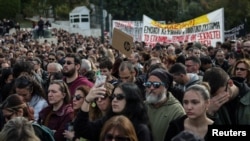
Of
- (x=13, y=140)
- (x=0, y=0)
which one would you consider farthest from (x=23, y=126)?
(x=0, y=0)

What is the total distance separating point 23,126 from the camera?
14.0ft

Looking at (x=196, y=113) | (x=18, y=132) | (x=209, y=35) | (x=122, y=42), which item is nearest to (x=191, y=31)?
(x=209, y=35)

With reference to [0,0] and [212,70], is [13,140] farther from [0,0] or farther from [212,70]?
[0,0]

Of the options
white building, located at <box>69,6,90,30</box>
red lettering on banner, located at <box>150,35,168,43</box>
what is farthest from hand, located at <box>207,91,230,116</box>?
white building, located at <box>69,6,90,30</box>

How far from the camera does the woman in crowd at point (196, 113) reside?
4.89 meters

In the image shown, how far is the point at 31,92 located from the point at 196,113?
294cm

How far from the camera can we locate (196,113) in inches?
192

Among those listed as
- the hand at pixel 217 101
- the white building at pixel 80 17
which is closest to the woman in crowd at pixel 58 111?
the hand at pixel 217 101

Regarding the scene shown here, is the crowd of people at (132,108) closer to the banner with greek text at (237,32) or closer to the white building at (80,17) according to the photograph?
the banner with greek text at (237,32)

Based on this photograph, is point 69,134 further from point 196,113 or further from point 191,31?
point 191,31

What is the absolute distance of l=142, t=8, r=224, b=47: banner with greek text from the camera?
18.2m

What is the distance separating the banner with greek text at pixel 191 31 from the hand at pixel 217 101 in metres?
12.5

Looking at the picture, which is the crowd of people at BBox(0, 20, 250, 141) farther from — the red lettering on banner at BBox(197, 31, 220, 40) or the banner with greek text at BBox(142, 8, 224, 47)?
the banner with greek text at BBox(142, 8, 224, 47)

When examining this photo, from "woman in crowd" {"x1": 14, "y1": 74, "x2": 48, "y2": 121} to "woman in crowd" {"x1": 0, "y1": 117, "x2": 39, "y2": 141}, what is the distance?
2.69 m
